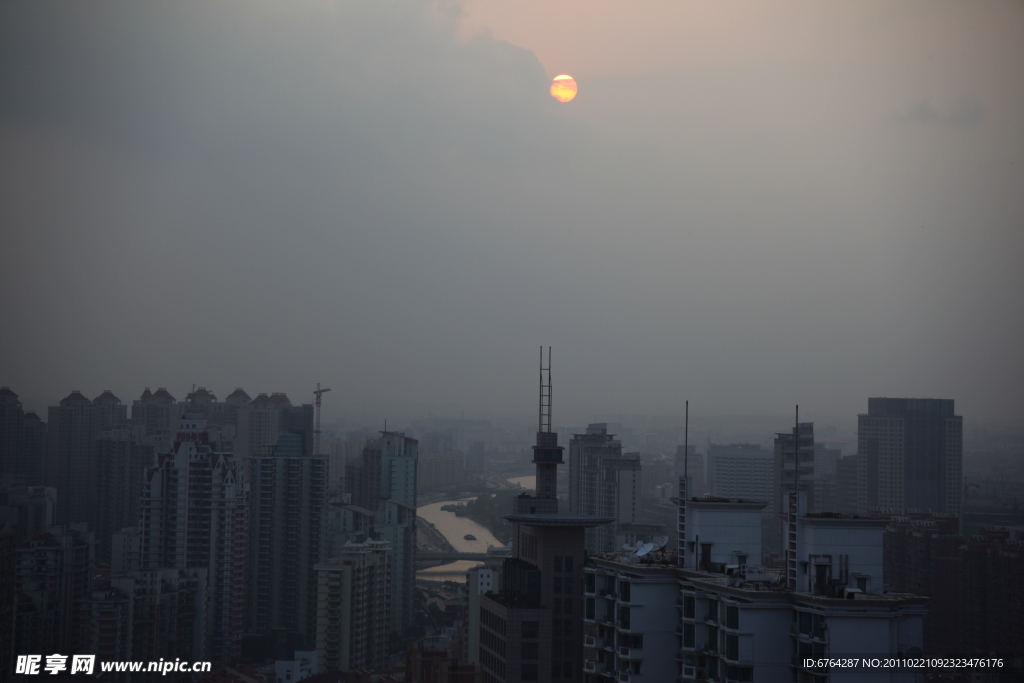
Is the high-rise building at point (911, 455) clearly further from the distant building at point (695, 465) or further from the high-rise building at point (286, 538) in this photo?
the high-rise building at point (286, 538)

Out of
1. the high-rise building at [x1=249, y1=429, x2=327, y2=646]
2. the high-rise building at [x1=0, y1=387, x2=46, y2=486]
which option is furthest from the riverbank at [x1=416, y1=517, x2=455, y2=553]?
the high-rise building at [x1=0, y1=387, x2=46, y2=486]

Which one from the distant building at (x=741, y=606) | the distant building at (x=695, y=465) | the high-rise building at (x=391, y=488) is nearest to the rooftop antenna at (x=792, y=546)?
the distant building at (x=741, y=606)

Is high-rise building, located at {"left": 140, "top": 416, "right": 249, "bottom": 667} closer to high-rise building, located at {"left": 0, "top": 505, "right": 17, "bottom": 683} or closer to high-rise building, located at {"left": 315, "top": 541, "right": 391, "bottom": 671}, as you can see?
high-rise building, located at {"left": 315, "top": 541, "right": 391, "bottom": 671}

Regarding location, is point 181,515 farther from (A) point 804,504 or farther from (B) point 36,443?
(A) point 804,504

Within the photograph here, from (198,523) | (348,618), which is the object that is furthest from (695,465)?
(198,523)

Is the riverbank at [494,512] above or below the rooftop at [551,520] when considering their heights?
below

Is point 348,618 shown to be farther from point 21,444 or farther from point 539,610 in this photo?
point 21,444

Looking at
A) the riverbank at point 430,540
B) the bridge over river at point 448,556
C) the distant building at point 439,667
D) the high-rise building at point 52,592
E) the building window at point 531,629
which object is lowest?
the bridge over river at point 448,556
